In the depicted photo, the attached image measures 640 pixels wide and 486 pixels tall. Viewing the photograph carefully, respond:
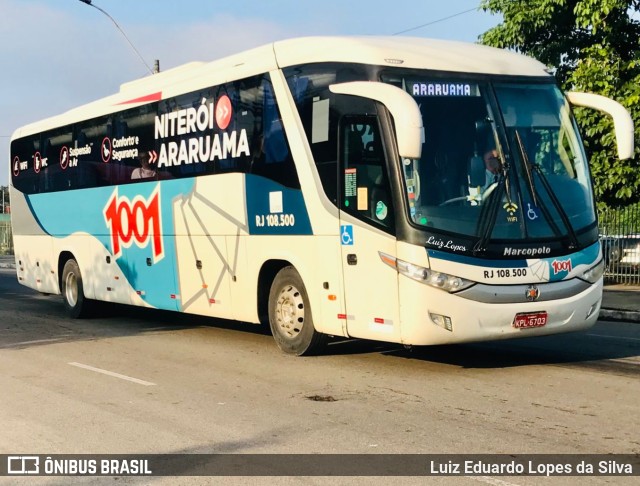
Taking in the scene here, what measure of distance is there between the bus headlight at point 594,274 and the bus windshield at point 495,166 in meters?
0.46

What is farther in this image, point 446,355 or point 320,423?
point 446,355

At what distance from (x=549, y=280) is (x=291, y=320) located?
10.7 ft

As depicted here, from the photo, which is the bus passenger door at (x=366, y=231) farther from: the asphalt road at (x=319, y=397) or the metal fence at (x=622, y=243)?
the metal fence at (x=622, y=243)

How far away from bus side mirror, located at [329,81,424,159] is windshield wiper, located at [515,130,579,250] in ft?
4.87

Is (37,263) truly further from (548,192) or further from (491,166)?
(548,192)

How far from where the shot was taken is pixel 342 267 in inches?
405

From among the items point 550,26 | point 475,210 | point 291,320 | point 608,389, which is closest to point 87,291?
point 291,320

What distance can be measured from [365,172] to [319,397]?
2.55 meters

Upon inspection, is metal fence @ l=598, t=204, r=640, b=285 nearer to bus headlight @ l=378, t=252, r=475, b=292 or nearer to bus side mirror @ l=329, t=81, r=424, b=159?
bus headlight @ l=378, t=252, r=475, b=292

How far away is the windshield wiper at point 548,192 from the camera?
9.87m

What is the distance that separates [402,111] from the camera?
29.2ft

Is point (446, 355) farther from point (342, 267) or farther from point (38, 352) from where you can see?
point (38, 352)

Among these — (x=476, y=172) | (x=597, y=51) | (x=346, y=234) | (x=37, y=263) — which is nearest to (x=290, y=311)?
(x=346, y=234)

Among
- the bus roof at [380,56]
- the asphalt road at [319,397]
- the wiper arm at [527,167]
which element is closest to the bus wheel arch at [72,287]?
the asphalt road at [319,397]
